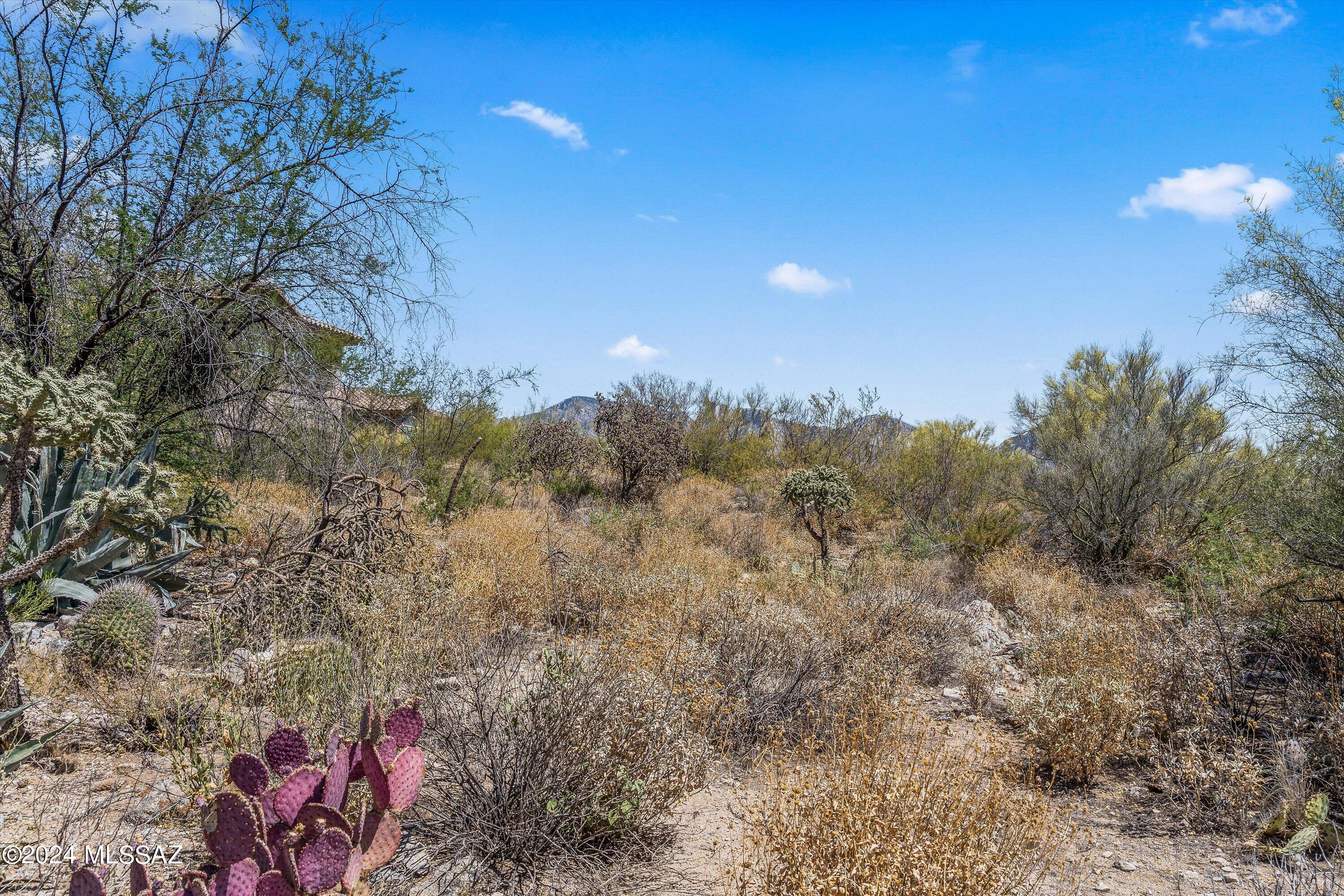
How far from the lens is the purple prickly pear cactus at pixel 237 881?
1.72 meters

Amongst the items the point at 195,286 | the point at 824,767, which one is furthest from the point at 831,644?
the point at 195,286

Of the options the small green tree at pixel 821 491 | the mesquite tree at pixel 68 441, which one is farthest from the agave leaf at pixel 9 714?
the small green tree at pixel 821 491

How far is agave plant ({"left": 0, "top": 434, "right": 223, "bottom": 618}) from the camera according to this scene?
514 centimetres

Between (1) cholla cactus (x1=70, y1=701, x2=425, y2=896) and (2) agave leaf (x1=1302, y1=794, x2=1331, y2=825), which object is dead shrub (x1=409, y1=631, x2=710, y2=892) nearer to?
(1) cholla cactus (x1=70, y1=701, x2=425, y2=896)

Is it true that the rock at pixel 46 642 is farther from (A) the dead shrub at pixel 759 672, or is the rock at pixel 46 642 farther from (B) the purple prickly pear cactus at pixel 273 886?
(A) the dead shrub at pixel 759 672

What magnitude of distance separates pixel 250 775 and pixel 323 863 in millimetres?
441

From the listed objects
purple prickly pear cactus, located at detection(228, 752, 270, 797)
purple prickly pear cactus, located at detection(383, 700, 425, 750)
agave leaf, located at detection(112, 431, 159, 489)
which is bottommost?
purple prickly pear cactus, located at detection(228, 752, 270, 797)

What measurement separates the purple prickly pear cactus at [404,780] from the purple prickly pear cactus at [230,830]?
0.34 metres

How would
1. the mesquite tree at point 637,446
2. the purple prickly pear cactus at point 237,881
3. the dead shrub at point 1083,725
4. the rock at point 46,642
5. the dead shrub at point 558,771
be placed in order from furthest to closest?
the mesquite tree at point 637,446
the rock at point 46,642
the dead shrub at point 1083,725
the dead shrub at point 558,771
the purple prickly pear cactus at point 237,881

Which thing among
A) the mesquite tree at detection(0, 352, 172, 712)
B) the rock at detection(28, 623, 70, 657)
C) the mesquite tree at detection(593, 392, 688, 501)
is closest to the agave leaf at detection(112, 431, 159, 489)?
the rock at detection(28, 623, 70, 657)

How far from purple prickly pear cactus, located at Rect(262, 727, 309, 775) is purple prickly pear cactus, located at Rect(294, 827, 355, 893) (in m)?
0.42

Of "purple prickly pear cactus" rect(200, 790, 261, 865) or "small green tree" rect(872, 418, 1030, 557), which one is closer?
"purple prickly pear cactus" rect(200, 790, 261, 865)

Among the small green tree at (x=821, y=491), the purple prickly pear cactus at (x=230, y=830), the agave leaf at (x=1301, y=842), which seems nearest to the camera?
the purple prickly pear cactus at (x=230, y=830)

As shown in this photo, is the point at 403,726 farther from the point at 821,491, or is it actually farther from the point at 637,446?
the point at 637,446
